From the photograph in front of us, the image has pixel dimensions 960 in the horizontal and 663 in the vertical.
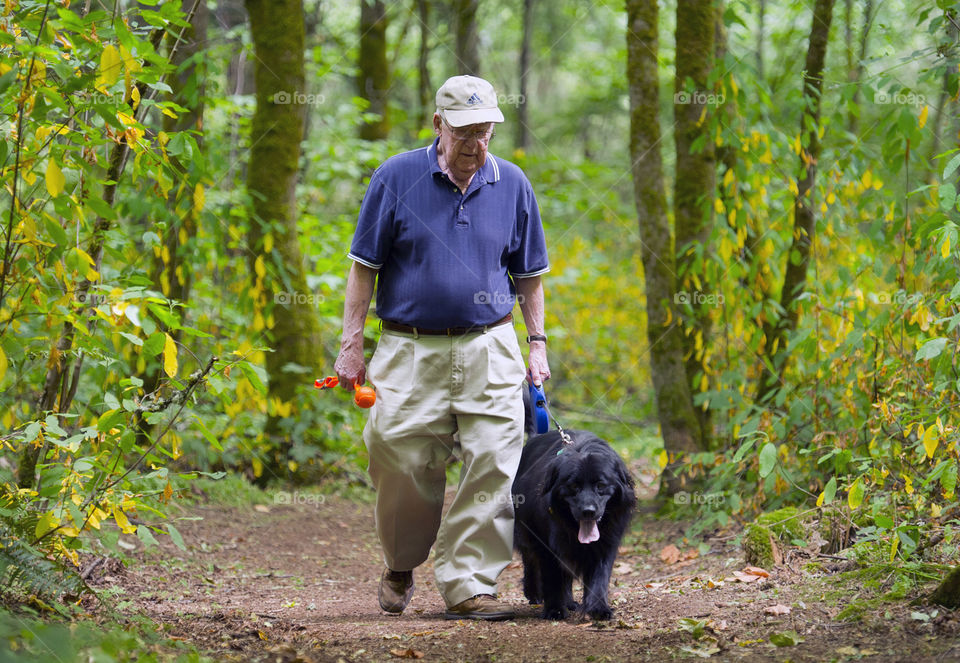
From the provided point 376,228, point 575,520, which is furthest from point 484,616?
point 376,228

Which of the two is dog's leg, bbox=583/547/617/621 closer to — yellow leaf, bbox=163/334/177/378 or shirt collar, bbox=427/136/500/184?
shirt collar, bbox=427/136/500/184

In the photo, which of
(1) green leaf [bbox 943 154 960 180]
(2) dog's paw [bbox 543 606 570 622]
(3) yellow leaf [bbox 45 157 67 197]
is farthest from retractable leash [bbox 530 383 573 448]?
(3) yellow leaf [bbox 45 157 67 197]

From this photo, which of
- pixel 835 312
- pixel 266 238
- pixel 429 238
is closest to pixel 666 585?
pixel 835 312

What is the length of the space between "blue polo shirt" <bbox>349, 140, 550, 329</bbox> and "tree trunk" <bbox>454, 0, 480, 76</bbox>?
9.17 m

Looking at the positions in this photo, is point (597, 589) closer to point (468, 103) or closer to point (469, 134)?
point (469, 134)

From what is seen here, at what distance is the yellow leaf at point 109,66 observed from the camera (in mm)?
2605

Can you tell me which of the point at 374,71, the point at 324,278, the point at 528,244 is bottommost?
the point at 324,278

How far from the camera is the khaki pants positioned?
3.67 metres

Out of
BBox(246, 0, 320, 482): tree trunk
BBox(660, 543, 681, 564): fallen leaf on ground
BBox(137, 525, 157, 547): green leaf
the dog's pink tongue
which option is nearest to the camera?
BBox(137, 525, 157, 547): green leaf

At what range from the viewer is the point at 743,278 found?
221 inches

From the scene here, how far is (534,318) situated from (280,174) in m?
3.67

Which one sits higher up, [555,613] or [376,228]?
[376,228]

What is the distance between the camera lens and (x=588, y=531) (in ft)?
11.7

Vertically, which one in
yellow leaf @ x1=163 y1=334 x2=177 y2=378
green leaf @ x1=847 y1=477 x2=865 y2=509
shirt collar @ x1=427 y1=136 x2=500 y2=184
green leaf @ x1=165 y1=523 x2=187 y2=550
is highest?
shirt collar @ x1=427 y1=136 x2=500 y2=184
